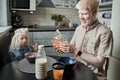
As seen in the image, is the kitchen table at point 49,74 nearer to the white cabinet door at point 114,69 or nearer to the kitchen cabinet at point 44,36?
the white cabinet door at point 114,69

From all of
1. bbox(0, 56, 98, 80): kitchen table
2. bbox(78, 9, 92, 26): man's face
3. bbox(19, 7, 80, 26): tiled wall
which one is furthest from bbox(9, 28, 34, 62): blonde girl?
bbox(19, 7, 80, 26): tiled wall

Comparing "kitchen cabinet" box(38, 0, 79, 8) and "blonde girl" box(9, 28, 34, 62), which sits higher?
"kitchen cabinet" box(38, 0, 79, 8)

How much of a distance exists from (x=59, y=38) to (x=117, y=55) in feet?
2.98

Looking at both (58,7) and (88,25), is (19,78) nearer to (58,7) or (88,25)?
(88,25)

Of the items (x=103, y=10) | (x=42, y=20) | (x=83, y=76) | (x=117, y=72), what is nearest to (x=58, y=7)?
(x=42, y=20)

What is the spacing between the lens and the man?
5.11 feet

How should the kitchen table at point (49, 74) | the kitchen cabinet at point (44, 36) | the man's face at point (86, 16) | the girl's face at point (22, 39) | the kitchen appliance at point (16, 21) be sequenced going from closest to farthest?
the kitchen table at point (49, 74) → the man's face at point (86, 16) → the girl's face at point (22, 39) → the kitchen cabinet at point (44, 36) → the kitchen appliance at point (16, 21)

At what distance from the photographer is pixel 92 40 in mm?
1715

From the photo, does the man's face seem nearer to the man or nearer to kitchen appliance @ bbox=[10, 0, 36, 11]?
the man

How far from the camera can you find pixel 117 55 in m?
2.07

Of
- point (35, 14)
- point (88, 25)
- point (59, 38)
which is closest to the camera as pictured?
point (59, 38)

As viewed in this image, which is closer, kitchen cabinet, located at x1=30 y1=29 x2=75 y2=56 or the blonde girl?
the blonde girl

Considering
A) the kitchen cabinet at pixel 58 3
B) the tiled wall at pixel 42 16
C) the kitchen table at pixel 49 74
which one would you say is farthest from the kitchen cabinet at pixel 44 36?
the kitchen table at pixel 49 74

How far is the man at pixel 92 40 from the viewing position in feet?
5.11
